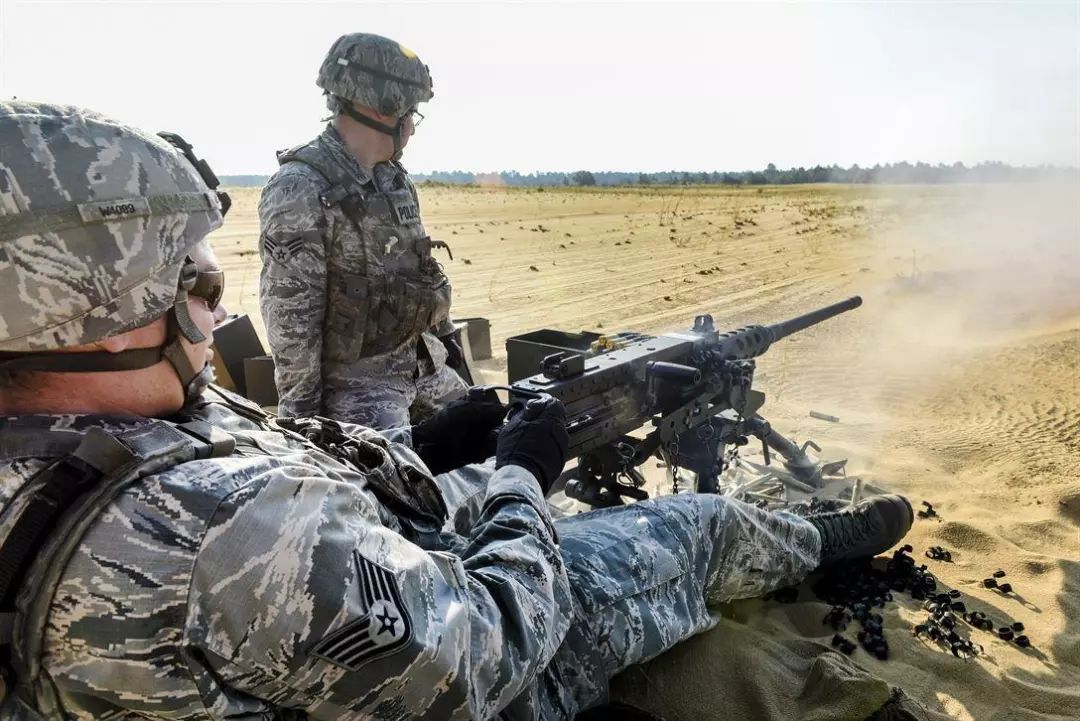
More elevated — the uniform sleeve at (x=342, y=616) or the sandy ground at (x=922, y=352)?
Answer: the uniform sleeve at (x=342, y=616)

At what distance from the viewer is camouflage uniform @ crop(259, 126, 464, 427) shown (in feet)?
12.5

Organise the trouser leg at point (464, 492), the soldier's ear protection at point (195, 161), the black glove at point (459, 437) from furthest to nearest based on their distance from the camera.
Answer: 1. the black glove at point (459, 437)
2. the trouser leg at point (464, 492)
3. the soldier's ear protection at point (195, 161)

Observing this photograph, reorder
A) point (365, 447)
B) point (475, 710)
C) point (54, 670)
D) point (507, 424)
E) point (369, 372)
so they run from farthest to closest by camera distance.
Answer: point (369, 372) → point (507, 424) → point (365, 447) → point (475, 710) → point (54, 670)

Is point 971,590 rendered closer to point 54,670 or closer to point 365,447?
point 365,447

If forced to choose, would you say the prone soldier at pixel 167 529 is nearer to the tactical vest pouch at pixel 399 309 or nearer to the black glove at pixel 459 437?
the black glove at pixel 459 437

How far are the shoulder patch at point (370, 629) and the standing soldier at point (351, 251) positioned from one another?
99.2 inches

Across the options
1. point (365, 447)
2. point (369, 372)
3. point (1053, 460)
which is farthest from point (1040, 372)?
point (365, 447)

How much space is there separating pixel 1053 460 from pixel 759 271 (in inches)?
396

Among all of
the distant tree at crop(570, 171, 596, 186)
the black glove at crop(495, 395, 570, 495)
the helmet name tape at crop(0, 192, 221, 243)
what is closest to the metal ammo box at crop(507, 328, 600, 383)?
the black glove at crop(495, 395, 570, 495)

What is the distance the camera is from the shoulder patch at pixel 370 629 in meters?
1.42

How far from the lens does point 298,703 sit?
1.47 m

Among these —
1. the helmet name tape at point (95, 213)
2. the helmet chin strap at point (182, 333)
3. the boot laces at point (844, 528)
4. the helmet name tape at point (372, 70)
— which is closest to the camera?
the helmet name tape at point (95, 213)

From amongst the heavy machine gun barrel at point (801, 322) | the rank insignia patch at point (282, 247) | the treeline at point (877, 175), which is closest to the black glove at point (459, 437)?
the rank insignia patch at point (282, 247)

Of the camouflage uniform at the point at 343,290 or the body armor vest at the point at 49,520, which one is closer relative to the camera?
the body armor vest at the point at 49,520
